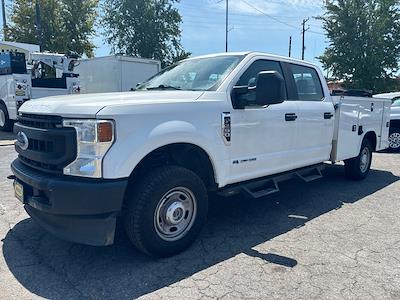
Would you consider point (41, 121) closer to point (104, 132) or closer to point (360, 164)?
point (104, 132)

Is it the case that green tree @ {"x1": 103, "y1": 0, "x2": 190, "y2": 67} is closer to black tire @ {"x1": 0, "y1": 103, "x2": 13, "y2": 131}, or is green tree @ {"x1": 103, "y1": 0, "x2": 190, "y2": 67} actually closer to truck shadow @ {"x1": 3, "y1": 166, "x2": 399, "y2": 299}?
black tire @ {"x1": 0, "y1": 103, "x2": 13, "y2": 131}

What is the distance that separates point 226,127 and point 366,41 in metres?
23.6

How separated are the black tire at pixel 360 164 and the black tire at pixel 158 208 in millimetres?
4052

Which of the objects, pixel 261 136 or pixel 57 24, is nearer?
pixel 261 136

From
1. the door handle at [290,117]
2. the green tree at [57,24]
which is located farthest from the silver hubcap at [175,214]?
the green tree at [57,24]

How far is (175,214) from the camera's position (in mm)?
3699

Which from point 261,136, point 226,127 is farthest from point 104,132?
point 261,136

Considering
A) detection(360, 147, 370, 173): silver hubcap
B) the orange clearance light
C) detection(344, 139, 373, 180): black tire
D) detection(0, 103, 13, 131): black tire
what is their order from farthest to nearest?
detection(0, 103, 13, 131): black tire, detection(360, 147, 370, 173): silver hubcap, detection(344, 139, 373, 180): black tire, the orange clearance light

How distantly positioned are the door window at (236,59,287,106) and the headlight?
1612 mm

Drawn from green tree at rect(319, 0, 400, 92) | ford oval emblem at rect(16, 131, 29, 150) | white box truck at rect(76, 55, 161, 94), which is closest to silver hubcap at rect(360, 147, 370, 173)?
ford oval emblem at rect(16, 131, 29, 150)

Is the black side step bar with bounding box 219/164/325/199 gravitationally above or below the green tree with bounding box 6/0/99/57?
below

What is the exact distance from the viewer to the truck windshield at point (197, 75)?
169 inches

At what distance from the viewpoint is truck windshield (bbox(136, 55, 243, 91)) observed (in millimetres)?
4281

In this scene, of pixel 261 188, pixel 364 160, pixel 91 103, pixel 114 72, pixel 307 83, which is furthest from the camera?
pixel 114 72
